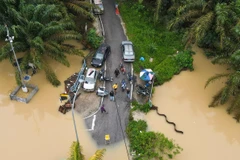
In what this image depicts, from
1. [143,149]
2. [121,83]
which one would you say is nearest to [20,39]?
[121,83]

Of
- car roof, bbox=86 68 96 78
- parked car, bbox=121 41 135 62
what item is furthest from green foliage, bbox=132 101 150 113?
parked car, bbox=121 41 135 62

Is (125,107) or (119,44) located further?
(119,44)

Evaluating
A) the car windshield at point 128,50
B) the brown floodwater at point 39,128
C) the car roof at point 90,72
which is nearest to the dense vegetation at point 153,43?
the car windshield at point 128,50

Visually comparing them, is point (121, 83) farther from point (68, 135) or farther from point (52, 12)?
point (52, 12)

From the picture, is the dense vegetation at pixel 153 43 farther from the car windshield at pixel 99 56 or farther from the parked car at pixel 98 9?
the car windshield at pixel 99 56

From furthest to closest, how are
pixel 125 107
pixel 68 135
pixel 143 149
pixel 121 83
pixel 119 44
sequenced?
pixel 119 44 < pixel 121 83 < pixel 125 107 < pixel 68 135 < pixel 143 149

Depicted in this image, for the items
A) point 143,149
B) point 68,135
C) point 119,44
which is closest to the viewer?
point 143,149

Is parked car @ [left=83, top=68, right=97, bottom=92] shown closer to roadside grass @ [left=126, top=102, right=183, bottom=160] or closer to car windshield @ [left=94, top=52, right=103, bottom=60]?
car windshield @ [left=94, top=52, right=103, bottom=60]
